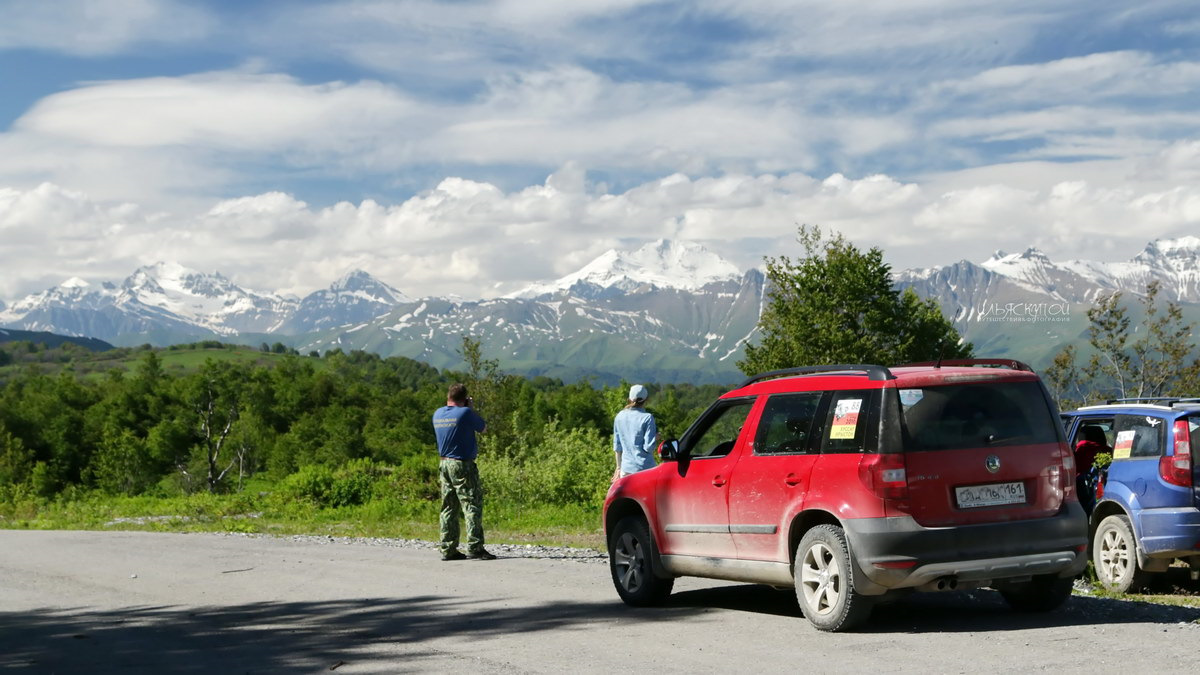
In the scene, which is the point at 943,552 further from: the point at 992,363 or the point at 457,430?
the point at 457,430

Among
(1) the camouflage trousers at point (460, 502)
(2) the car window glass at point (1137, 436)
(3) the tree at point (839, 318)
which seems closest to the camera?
(2) the car window glass at point (1137, 436)

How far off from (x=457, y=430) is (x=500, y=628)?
15.9 feet

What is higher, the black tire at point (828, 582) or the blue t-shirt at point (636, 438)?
the blue t-shirt at point (636, 438)

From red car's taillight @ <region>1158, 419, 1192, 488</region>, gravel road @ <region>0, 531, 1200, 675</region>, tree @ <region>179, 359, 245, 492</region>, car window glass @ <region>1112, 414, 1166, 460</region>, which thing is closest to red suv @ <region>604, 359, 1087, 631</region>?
gravel road @ <region>0, 531, 1200, 675</region>

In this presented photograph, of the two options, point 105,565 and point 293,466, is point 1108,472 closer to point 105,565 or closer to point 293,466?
point 105,565

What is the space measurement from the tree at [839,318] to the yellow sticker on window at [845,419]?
48.5m

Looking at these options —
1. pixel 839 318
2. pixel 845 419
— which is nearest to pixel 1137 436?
pixel 845 419

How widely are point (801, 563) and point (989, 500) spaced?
1379mm

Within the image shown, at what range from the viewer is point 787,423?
28.8 ft

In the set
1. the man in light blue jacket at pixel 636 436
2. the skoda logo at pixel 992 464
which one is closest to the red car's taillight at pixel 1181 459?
the skoda logo at pixel 992 464

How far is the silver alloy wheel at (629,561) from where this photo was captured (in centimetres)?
1005

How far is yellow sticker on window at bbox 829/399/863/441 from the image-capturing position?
8.18 metres

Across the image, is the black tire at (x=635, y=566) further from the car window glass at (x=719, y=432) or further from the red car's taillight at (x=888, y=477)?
the red car's taillight at (x=888, y=477)

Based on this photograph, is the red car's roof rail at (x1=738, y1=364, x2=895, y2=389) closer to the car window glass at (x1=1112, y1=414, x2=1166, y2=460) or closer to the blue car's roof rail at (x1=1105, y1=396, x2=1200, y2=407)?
the car window glass at (x1=1112, y1=414, x2=1166, y2=460)
